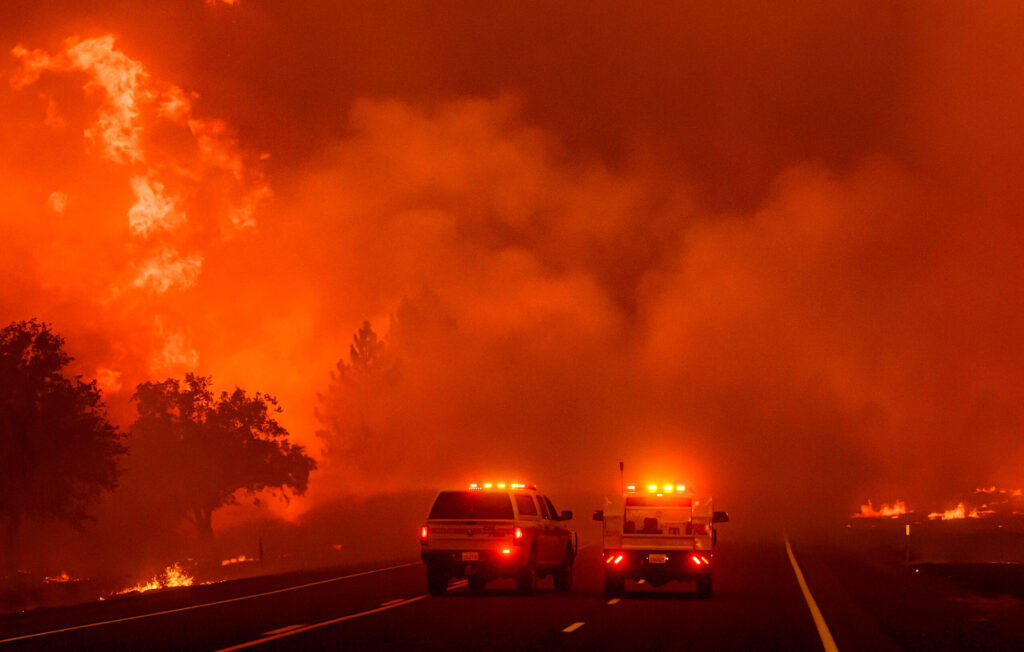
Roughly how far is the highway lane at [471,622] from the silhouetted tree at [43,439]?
40326 millimetres

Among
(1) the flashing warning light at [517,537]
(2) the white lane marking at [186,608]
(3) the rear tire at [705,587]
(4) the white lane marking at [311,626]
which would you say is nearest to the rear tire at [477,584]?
(1) the flashing warning light at [517,537]

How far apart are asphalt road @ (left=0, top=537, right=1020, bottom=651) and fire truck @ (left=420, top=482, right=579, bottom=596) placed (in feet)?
1.76

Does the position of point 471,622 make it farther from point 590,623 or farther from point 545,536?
point 545,536

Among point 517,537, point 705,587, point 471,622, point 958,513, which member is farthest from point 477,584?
point 958,513

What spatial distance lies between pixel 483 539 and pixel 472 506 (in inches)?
37.2

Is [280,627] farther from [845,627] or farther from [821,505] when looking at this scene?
[821,505]

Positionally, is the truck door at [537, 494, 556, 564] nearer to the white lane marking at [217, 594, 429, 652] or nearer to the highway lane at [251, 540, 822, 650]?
the highway lane at [251, 540, 822, 650]

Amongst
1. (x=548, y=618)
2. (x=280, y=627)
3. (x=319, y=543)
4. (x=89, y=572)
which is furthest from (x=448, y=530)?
(x=319, y=543)

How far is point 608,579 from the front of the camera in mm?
28188

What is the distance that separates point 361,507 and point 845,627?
124 m

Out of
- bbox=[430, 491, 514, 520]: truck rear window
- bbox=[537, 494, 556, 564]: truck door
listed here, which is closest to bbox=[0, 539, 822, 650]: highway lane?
bbox=[537, 494, 556, 564]: truck door

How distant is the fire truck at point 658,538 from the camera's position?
92.6 feet

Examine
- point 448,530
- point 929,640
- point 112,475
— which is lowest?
point 929,640

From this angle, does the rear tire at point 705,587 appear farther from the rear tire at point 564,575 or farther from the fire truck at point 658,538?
the rear tire at point 564,575
